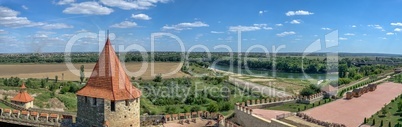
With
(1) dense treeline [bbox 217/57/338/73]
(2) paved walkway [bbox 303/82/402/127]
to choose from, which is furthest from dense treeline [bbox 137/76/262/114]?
(1) dense treeline [bbox 217/57/338/73]

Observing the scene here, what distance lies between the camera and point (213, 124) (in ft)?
60.1

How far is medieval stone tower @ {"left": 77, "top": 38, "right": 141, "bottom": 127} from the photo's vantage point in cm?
1336

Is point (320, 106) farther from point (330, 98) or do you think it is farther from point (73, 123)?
point (73, 123)

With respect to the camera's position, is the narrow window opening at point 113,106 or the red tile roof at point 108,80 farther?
the red tile roof at point 108,80

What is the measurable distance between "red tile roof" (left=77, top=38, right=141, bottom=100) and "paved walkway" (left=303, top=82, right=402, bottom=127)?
36.5ft

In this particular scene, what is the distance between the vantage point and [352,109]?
76.3 feet

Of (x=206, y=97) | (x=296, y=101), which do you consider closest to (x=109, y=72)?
(x=296, y=101)

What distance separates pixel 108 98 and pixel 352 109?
16485mm

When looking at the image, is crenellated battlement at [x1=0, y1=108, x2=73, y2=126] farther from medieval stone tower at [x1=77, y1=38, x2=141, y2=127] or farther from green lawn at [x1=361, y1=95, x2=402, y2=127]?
green lawn at [x1=361, y1=95, x2=402, y2=127]

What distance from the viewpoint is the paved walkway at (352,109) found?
20038 mm

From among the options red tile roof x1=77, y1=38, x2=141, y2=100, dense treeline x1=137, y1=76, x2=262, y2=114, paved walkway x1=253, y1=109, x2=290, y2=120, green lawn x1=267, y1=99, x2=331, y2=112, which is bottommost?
dense treeline x1=137, y1=76, x2=262, y2=114

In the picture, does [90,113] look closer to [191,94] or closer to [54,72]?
[191,94]

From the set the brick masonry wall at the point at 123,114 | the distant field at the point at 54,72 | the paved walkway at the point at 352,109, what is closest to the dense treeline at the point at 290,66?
the distant field at the point at 54,72

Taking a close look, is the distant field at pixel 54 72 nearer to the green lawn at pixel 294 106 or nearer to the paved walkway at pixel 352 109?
the paved walkway at pixel 352 109
